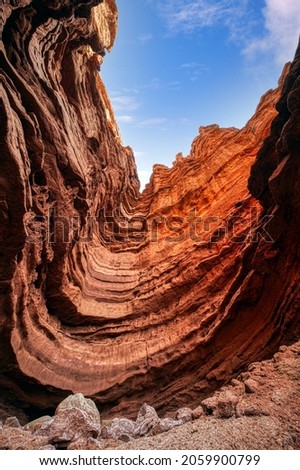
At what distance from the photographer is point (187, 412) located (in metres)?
4.34

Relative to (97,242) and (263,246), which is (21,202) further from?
(97,242)

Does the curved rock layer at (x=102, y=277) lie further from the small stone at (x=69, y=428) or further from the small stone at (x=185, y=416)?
the small stone at (x=69, y=428)

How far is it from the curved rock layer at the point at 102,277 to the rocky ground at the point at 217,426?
2.14 m

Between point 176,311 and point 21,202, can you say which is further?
point 176,311

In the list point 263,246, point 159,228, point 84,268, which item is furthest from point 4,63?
point 159,228

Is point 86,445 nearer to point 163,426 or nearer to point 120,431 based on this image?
point 120,431

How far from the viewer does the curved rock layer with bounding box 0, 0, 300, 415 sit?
5.84m

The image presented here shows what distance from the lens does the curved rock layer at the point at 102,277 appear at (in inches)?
230

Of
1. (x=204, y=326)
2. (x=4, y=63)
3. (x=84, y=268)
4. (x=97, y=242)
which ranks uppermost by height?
(x=4, y=63)

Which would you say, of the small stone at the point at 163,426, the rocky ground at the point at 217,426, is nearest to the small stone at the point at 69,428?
the rocky ground at the point at 217,426

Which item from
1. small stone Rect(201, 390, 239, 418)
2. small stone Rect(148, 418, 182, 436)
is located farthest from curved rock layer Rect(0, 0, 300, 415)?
small stone Rect(148, 418, 182, 436)

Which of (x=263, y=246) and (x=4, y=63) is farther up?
(x=4, y=63)

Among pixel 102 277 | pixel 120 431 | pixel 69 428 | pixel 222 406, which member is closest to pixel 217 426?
pixel 222 406
